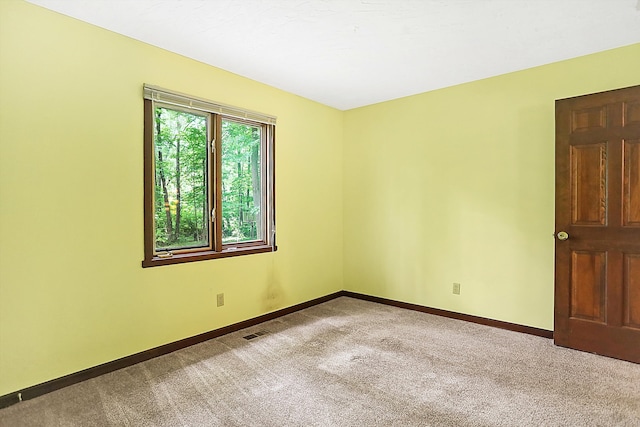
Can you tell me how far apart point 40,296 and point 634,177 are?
4.31 metres

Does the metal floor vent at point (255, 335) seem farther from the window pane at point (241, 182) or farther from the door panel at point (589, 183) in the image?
the door panel at point (589, 183)

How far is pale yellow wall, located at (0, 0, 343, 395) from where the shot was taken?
6.83ft

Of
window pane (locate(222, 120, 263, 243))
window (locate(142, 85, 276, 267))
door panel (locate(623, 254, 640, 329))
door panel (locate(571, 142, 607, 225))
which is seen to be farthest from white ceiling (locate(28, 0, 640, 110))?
door panel (locate(623, 254, 640, 329))

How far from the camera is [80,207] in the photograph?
2342 mm

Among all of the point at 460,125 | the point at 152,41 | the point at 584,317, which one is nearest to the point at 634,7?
the point at 460,125

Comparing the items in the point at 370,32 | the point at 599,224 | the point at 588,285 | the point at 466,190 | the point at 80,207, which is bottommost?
the point at 588,285

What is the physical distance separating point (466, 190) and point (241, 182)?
2.37 m

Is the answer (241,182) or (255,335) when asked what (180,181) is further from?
(255,335)

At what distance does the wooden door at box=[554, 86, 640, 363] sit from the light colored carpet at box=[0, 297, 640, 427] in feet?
0.72

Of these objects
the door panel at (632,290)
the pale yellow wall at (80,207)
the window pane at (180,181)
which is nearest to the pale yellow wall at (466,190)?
the door panel at (632,290)

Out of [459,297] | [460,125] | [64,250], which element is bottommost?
[459,297]

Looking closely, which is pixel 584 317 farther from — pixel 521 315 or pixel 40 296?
pixel 40 296

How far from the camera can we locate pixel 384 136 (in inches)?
166

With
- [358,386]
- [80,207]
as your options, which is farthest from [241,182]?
[358,386]
